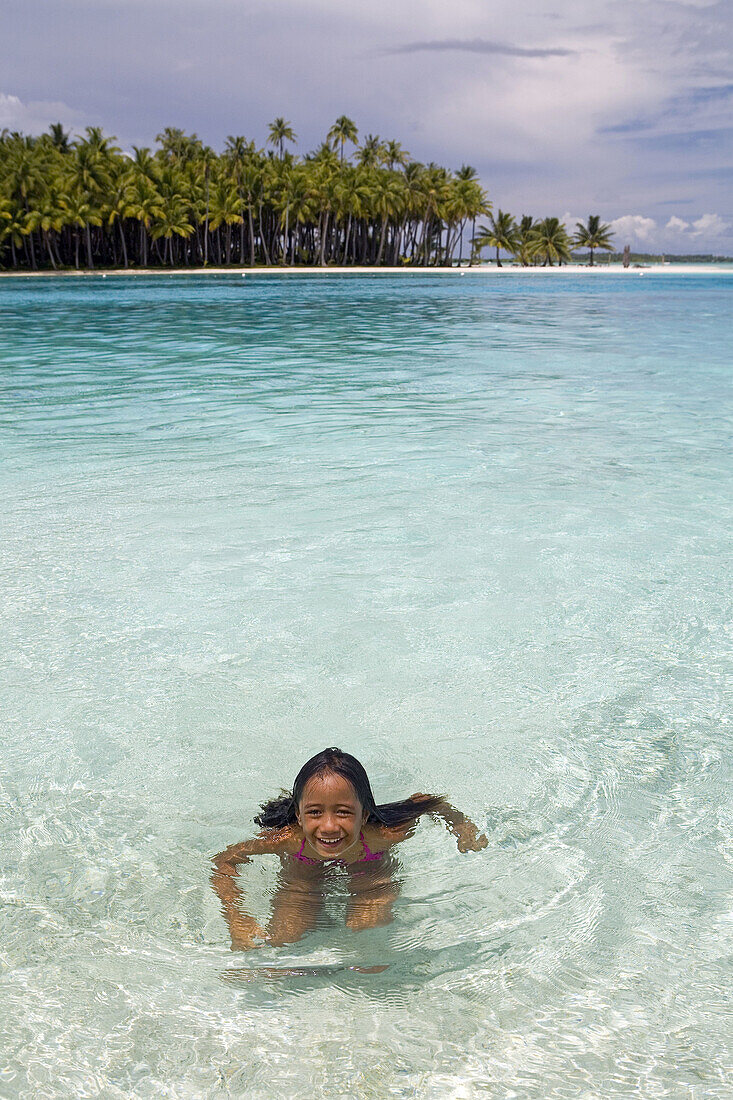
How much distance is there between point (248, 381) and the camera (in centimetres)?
1374

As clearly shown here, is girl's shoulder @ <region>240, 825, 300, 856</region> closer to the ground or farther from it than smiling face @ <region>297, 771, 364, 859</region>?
closer to the ground

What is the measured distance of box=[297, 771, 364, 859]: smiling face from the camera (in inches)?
98.4

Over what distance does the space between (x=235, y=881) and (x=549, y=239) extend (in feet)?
332

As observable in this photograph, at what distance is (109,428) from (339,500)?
4.08m

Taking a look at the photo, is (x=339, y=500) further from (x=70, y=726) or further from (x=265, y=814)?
(x=265, y=814)

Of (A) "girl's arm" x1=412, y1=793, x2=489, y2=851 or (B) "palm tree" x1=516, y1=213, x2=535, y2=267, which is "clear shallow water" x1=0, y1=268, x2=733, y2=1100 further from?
(B) "palm tree" x1=516, y1=213, x2=535, y2=267

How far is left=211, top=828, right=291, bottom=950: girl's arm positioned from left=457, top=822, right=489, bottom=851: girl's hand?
23.4 inches

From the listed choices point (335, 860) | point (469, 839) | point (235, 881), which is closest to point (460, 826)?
point (469, 839)

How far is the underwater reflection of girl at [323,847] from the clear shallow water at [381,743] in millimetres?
59

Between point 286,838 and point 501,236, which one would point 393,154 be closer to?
point 501,236

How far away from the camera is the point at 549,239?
95875 mm

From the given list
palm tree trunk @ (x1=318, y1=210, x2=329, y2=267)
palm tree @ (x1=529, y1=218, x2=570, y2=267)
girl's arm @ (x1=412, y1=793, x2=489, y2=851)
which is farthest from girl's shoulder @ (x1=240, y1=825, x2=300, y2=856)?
palm tree @ (x1=529, y1=218, x2=570, y2=267)

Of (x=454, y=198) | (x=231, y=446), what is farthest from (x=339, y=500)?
(x=454, y=198)

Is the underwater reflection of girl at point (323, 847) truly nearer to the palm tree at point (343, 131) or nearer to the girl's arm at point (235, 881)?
the girl's arm at point (235, 881)
